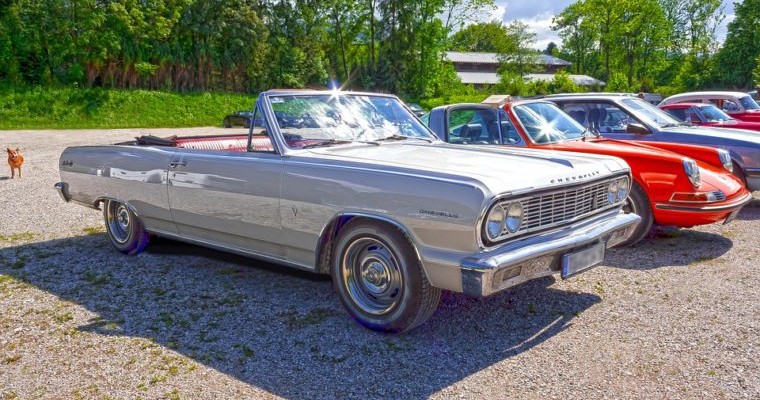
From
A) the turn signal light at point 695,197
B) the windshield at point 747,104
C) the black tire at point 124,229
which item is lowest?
the black tire at point 124,229

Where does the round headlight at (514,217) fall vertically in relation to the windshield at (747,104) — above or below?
below

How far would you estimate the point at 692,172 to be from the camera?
5.71m

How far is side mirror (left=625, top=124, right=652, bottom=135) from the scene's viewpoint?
7.41m

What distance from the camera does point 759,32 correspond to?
4862 centimetres

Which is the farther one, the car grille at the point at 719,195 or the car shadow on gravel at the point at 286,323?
the car grille at the point at 719,195

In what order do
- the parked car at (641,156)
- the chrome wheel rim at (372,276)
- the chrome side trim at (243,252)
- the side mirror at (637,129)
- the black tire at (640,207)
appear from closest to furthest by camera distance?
the chrome wheel rim at (372,276) → the chrome side trim at (243,252) → the parked car at (641,156) → the black tire at (640,207) → the side mirror at (637,129)

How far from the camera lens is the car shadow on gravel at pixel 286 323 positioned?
129 inches

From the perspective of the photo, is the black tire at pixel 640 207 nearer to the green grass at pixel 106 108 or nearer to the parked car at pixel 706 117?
the parked car at pixel 706 117

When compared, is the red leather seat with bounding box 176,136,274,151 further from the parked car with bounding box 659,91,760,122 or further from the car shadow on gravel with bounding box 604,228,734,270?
the parked car with bounding box 659,91,760,122

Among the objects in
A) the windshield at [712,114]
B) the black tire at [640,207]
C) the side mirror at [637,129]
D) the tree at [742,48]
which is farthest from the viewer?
the tree at [742,48]

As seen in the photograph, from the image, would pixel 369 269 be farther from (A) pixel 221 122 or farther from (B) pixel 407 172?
(A) pixel 221 122

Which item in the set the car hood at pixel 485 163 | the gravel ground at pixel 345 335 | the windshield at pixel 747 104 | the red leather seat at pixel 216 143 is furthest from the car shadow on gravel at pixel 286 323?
the windshield at pixel 747 104

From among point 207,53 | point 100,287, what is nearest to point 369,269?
point 100,287

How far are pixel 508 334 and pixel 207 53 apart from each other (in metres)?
39.2
